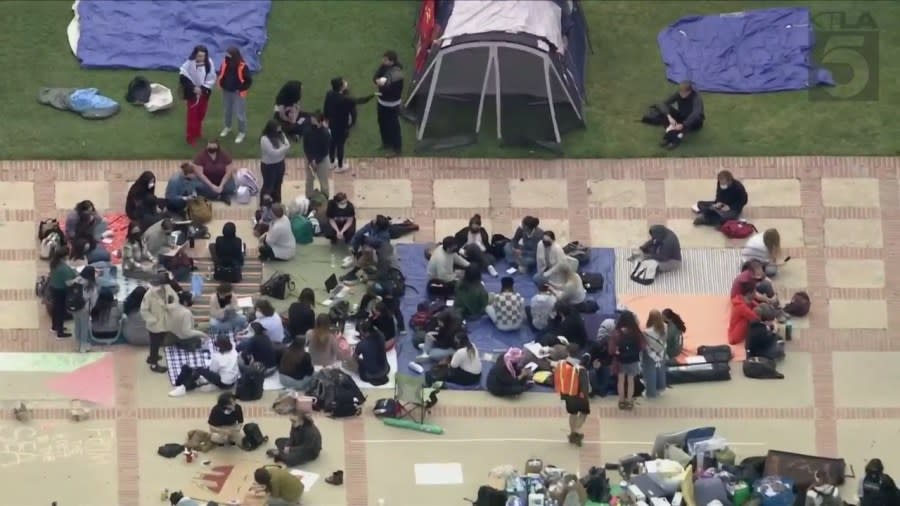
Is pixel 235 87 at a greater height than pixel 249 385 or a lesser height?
greater

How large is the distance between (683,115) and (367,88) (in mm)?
4742

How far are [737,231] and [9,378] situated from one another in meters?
10.2

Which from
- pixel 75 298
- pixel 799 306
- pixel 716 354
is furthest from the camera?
pixel 799 306

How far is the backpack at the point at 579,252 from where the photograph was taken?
3506 cm

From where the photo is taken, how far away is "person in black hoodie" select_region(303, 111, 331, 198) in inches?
1405

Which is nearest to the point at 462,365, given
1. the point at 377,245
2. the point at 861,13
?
the point at 377,245

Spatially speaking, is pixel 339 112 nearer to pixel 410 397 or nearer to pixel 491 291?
pixel 491 291

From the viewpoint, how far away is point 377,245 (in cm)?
3469

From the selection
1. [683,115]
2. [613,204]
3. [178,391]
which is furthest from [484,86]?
[178,391]

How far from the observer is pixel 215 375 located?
32.5 metres

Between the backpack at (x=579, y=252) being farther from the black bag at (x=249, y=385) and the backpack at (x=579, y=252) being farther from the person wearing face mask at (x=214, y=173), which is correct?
the black bag at (x=249, y=385)

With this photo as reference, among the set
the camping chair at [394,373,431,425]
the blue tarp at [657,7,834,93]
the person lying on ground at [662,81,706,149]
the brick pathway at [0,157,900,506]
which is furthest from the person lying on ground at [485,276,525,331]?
the blue tarp at [657,7,834,93]

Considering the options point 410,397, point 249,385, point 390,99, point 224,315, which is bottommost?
point 410,397

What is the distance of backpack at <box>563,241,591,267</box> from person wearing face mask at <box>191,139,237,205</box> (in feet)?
15.8
